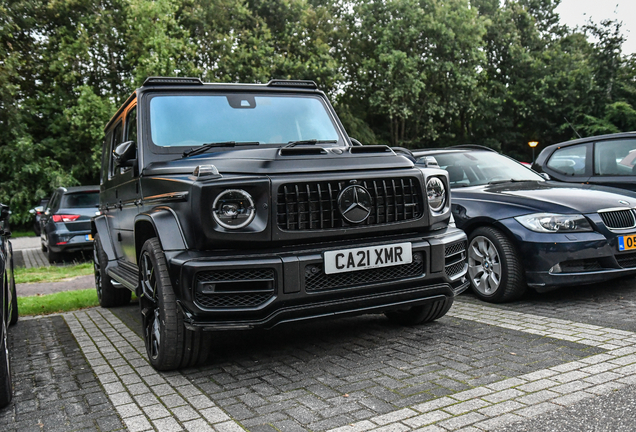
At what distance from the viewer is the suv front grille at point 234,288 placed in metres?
3.56

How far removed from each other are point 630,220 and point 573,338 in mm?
1983

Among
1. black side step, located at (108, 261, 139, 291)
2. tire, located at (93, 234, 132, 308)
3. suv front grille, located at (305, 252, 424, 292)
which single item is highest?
suv front grille, located at (305, 252, 424, 292)

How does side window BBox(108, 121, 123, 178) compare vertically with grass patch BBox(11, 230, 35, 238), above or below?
above

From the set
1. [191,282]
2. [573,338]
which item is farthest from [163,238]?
[573,338]

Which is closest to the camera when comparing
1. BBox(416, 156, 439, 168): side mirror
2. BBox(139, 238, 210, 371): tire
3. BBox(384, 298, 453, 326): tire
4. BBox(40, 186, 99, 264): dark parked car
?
BBox(139, 238, 210, 371): tire

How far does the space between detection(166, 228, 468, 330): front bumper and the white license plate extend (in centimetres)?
4

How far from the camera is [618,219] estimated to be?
227 inches

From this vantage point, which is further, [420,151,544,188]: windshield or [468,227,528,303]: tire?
[420,151,544,188]: windshield

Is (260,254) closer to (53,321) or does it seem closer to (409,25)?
(53,321)

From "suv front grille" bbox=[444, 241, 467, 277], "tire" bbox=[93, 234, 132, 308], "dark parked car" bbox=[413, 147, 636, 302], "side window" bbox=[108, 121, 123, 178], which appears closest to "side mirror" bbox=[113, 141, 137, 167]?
"side window" bbox=[108, 121, 123, 178]

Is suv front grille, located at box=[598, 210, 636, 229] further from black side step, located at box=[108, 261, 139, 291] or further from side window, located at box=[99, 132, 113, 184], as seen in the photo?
side window, located at box=[99, 132, 113, 184]

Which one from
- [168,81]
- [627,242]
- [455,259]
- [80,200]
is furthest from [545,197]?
[80,200]

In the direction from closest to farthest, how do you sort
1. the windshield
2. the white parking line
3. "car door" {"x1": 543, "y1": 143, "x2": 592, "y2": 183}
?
the white parking line, the windshield, "car door" {"x1": 543, "y1": 143, "x2": 592, "y2": 183}

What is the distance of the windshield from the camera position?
275 inches
